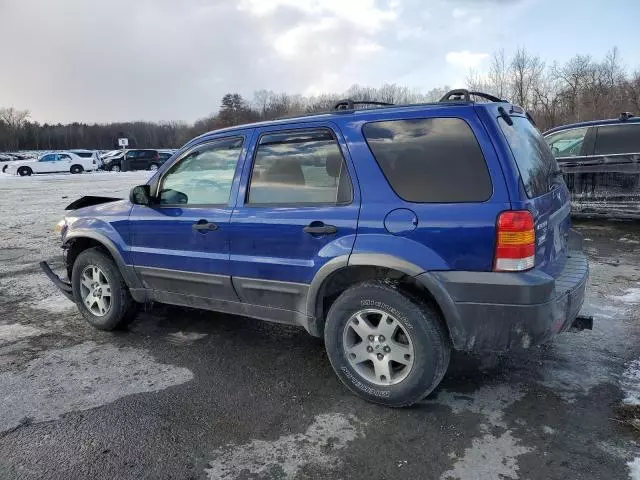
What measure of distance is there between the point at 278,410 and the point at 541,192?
2135mm

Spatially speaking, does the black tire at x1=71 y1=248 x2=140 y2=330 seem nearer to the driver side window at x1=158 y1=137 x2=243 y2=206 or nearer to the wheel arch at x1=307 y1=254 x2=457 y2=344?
the driver side window at x1=158 y1=137 x2=243 y2=206

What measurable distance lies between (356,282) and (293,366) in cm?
96

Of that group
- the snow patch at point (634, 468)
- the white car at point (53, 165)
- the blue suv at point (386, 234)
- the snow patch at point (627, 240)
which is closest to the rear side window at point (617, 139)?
the snow patch at point (627, 240)

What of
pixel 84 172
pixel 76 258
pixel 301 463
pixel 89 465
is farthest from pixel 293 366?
pixel 84 172

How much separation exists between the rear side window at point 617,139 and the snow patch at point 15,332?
8556mm

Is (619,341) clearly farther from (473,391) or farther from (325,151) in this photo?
(325,151)

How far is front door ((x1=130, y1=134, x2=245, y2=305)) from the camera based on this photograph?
383 centimetres

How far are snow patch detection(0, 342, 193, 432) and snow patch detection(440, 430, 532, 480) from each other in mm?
2021

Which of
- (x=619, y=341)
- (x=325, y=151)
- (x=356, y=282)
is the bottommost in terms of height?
(x=619, y=341)

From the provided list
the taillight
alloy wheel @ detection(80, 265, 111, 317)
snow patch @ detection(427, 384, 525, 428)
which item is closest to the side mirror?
alloy wheel @ detection(80, 265, 111, 317)

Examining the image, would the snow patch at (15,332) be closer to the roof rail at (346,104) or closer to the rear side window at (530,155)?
the roof rail at (346,104)

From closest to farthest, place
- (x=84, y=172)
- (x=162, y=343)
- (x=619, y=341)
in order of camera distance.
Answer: (x=619, y=341) < (x=162, y=343) < (x=84, y=172)

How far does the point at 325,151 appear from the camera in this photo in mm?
3416

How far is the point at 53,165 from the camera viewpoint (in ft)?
123
